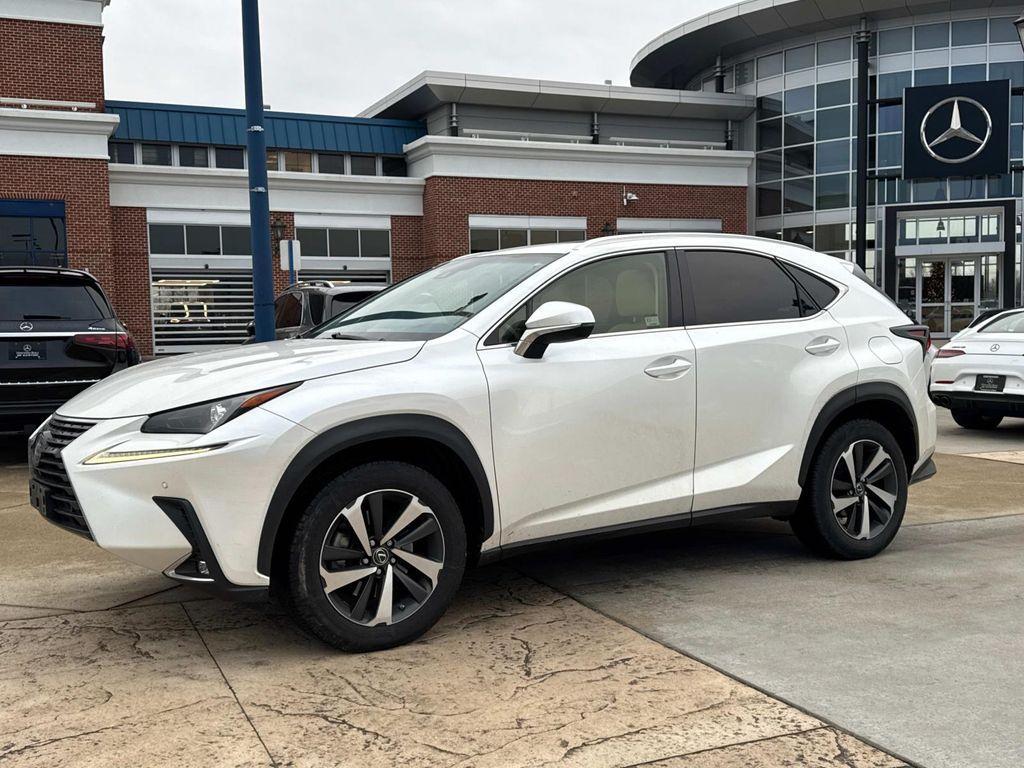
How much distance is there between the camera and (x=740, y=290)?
520cm

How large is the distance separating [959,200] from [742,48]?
10.2m

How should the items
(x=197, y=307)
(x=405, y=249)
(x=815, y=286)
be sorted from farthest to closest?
(x=405, y=249), (x=197, y=307), (x=815, y=286)

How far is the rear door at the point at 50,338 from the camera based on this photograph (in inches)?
330

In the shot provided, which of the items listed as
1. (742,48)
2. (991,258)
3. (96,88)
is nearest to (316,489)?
(96,88)

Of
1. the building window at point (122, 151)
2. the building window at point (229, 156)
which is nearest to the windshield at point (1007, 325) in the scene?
the building window at point (229, 156)

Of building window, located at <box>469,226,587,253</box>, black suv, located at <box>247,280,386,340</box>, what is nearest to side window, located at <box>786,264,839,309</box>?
black suv, located at <box>247,280,386,340</box>

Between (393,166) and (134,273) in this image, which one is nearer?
(134,273)

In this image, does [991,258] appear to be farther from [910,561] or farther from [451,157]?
[910,561]

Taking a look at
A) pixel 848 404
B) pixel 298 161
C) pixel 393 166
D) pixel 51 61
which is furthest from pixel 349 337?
pixel 393 166

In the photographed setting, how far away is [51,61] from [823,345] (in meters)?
25.1

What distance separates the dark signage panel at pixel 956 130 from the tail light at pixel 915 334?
1210 inches

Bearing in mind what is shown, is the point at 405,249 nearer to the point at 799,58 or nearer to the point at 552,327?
the point at 799,58

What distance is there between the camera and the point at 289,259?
19234 mm

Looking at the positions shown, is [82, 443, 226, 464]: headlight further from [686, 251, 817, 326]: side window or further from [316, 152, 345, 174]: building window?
[316, 152, 345, 174]: building window
